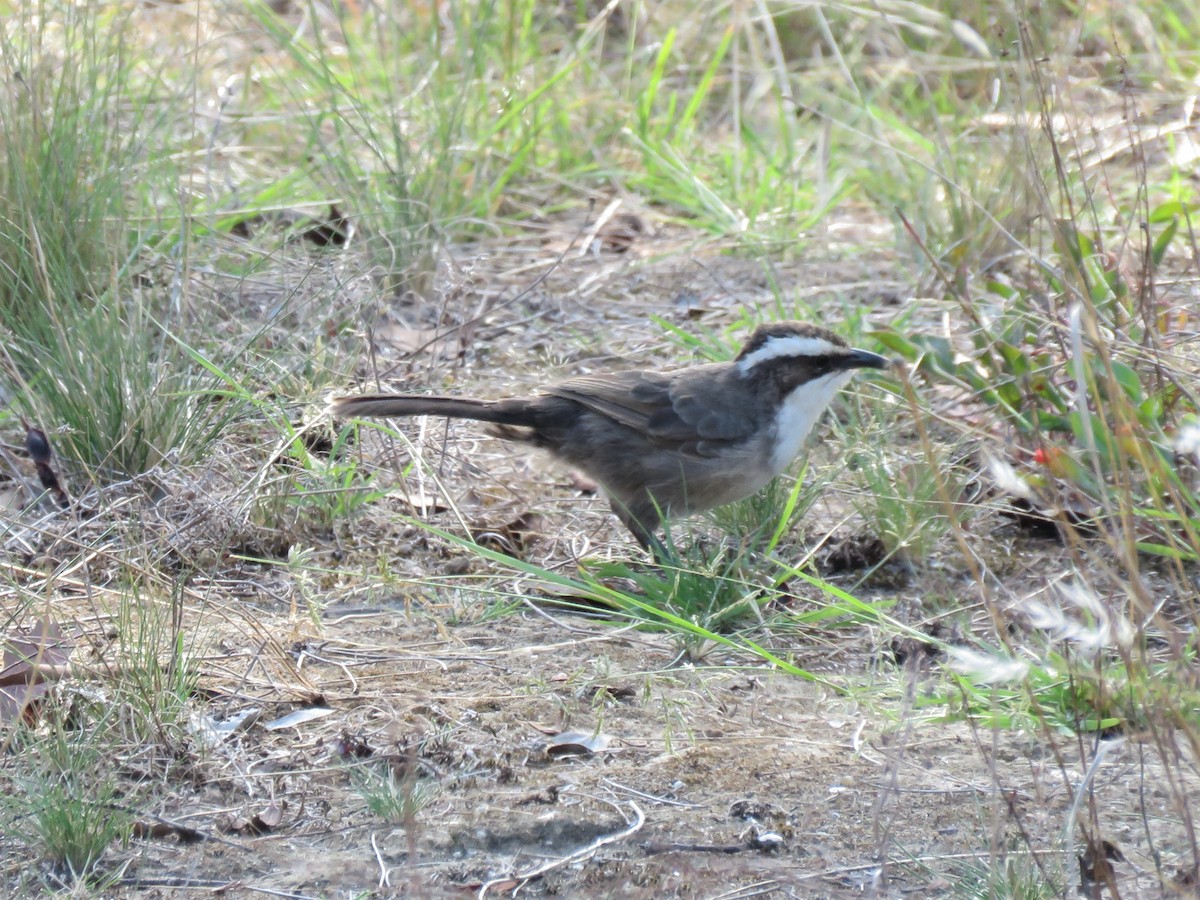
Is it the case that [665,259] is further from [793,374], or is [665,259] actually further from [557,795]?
[557,795]

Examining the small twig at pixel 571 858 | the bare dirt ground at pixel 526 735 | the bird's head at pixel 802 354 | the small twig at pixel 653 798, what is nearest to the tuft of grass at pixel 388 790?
the bare dirt ground at pixel 526 735

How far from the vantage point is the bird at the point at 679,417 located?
5066 mm

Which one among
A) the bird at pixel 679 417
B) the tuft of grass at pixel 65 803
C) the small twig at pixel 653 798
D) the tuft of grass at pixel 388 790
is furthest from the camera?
the bird at pixel 679 417

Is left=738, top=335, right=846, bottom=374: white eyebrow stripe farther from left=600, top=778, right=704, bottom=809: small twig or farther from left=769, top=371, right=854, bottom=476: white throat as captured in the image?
left=600, top=778, right=704, bottom=809: small twig

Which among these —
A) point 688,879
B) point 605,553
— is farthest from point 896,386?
point 688,879

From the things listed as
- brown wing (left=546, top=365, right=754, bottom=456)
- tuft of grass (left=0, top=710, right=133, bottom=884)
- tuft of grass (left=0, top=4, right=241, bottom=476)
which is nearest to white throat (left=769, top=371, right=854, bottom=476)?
brown wing (left=546, top=365, right=754, bottom=456)

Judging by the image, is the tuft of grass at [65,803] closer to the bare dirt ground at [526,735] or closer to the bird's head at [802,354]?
the bare dirt ground at [526,735]

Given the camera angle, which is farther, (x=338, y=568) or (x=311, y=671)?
(x=338, y=568)

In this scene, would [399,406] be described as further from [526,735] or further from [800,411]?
[526,735]

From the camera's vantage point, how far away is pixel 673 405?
528 cm

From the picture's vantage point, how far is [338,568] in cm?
495

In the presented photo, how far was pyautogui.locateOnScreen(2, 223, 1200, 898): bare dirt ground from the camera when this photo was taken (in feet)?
10.4

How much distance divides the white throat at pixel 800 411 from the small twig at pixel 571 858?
1.98 metres

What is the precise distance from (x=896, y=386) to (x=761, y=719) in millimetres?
2049
